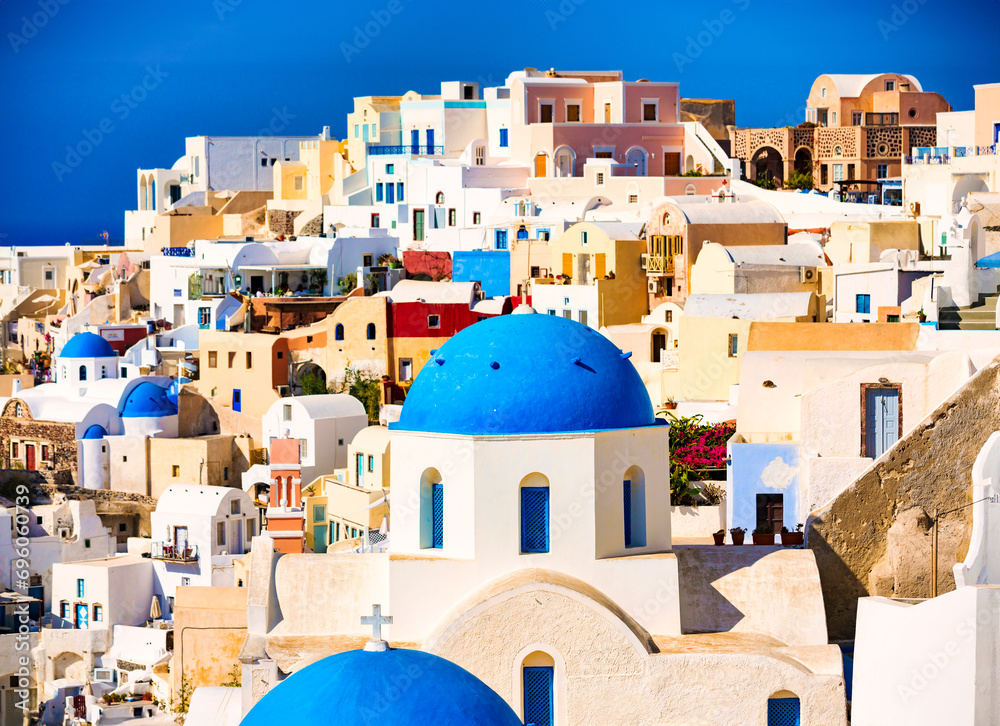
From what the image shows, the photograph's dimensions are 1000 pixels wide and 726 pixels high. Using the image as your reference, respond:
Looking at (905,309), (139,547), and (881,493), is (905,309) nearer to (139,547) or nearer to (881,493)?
(881,493)

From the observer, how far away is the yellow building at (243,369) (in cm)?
3912

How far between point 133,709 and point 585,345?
529 inches

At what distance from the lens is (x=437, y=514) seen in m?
14.7

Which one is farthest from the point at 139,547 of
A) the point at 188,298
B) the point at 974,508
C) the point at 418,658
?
the point at 418,658

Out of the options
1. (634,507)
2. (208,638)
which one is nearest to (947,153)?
(208,638)

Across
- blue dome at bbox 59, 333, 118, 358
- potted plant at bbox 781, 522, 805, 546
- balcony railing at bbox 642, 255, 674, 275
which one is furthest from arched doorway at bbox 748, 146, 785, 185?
potted plant at bbox 781, 522, 805, 546

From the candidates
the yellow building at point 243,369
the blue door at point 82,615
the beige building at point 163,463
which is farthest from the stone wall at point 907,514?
the yellow building at point 243,369

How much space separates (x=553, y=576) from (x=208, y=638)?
9725 millimetres

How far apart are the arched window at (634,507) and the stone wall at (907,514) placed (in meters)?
2.03

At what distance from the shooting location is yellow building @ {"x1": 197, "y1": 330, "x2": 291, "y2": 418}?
39.1 m

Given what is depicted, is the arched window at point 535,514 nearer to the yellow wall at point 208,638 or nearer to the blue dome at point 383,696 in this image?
the blue dome at point 383,696

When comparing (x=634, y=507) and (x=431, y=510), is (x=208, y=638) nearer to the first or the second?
(x=431, y=510)

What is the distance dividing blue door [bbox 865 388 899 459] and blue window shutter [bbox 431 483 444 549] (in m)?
5.77

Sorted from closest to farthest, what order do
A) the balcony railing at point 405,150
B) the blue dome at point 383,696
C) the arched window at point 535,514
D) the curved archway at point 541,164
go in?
the blue dome at point 383,696 → the arched window at point 535,514 → the curved archway at point 541,164 → the balcony railing at point 405,150
